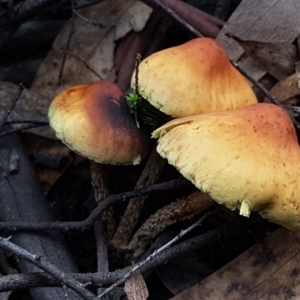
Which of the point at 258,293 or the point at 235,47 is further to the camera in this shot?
the point at 235,47

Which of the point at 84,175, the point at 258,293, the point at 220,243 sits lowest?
the point at 84,175

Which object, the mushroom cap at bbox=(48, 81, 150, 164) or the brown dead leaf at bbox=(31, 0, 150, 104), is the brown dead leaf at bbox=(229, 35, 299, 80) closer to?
the brown dead leaf at bbox=(31, 0, 150, 104)

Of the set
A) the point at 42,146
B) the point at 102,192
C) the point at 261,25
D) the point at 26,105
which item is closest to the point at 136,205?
the point at 102,192

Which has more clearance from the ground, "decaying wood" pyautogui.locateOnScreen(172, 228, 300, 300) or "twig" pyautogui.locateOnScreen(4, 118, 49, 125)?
"decaying wood" pyautogui.locateOnScreen(172, 228, 300, 300)

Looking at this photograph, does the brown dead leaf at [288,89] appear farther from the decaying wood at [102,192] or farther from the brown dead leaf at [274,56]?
the decaying wood at [102,192]

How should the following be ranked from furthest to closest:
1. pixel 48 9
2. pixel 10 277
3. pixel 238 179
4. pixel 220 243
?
pixel 48 9 < pixel 220 243 < pixel 10 277 < pixel 238 179

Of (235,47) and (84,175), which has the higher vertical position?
(235,47)

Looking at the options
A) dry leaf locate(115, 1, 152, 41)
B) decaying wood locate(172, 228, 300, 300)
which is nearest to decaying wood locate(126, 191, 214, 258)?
decaying wood locate(172, 228, 300, 300)

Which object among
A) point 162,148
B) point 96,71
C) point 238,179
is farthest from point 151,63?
point 96,71

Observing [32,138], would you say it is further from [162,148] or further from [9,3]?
[162,148]
